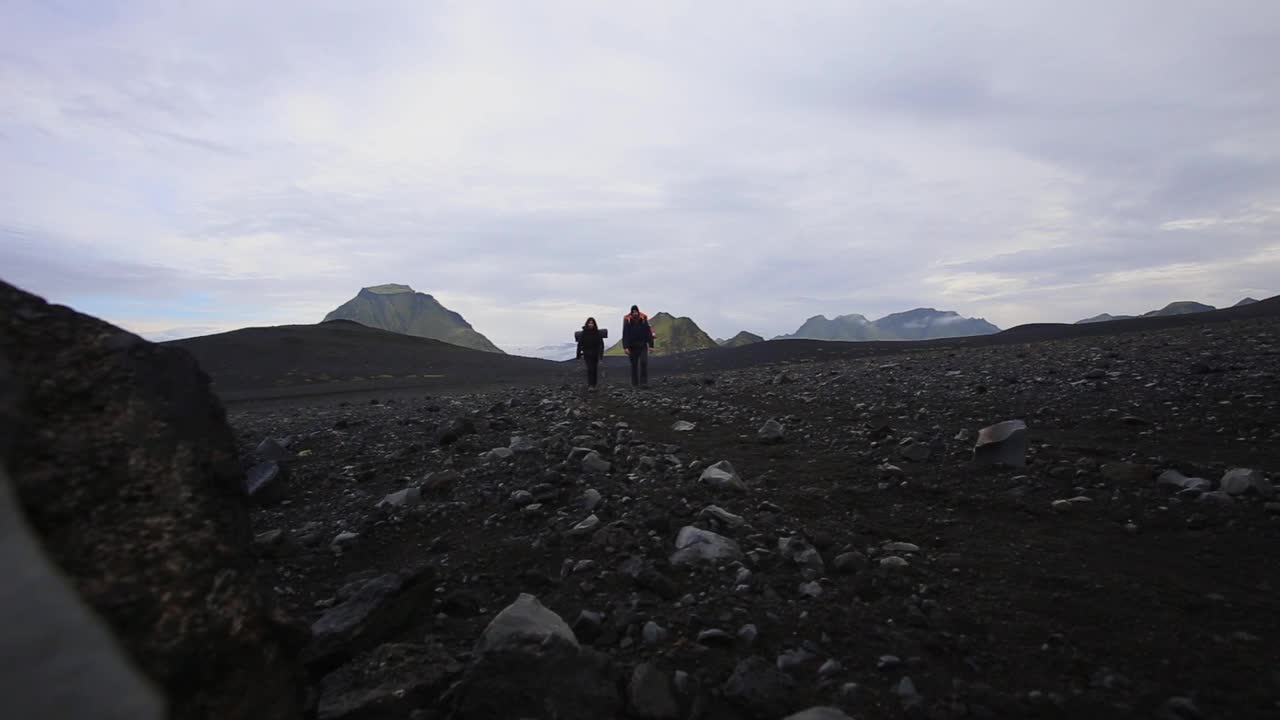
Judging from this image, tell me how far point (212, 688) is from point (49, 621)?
53 cm

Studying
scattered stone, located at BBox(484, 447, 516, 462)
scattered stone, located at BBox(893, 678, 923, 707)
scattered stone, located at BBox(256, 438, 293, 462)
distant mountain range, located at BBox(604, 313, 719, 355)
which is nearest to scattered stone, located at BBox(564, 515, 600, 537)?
scattered stone, located at BBox(893, 678, 923, 707)

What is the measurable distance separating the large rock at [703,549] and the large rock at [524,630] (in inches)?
37.2

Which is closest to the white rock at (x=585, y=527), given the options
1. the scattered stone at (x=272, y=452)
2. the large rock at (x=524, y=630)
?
the large rock at (x=524, y=630)

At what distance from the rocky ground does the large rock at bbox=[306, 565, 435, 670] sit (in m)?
0.01

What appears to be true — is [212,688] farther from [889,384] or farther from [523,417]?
[889,384]

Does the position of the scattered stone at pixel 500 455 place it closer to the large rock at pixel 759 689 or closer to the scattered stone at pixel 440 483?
the scattered stone at pixel 440 483

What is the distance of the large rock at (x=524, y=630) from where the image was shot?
8.31 ft

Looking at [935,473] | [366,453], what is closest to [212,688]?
[935,473]

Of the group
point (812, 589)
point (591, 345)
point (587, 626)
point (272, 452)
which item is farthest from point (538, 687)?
point (591, 345)

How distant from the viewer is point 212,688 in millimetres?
1816

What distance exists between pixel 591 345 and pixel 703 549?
38.9ft

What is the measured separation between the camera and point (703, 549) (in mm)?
3609

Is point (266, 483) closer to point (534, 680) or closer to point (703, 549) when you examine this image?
point (703, 549)

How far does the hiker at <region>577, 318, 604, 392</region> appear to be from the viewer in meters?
15.3
